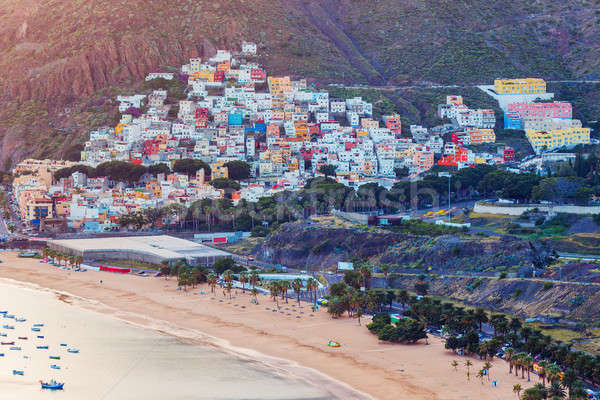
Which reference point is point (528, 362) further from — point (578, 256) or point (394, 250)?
point (394, 250)

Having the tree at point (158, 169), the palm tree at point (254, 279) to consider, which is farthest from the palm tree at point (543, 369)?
the tree at point (158, 169)

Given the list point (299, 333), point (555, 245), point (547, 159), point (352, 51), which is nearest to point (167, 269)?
point (299, 333)

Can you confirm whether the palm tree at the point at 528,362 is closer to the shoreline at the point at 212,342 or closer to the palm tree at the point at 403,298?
the shoreline at the point at 212,342

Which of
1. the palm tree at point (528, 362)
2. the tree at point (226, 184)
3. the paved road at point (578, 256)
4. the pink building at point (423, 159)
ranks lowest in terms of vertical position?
the palm tree at point (528, 362)

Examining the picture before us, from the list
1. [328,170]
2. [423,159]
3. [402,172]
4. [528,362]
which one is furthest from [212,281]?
[423,159]

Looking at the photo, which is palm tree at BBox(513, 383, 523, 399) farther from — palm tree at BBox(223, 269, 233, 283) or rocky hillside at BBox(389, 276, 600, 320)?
palm tree at BBox(223, 269, 233, 283)

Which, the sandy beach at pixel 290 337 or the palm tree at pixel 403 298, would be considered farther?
the palm tree at pixel 403 298

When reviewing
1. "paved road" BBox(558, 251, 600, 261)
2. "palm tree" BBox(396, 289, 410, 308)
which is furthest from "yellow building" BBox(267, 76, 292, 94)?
"palm tree" BBox(396, 289, 410, 308)
